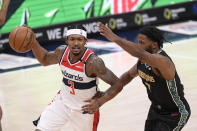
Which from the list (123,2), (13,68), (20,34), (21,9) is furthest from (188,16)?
(20,34)

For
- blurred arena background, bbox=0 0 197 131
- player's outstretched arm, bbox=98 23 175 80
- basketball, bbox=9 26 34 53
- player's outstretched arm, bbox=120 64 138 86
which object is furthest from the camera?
blurred arena background, bbox=0 0 197 131

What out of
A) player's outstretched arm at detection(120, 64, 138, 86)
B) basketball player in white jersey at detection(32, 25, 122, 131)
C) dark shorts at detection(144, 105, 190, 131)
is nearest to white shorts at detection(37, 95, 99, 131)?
basketball player in white jersey at detection(32, 25, 122, 131)

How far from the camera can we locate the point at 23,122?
26.8 ft

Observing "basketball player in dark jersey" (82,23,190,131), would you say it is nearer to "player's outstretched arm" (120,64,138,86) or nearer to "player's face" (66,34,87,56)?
"player's outstretched arm" (120,64,138,86)

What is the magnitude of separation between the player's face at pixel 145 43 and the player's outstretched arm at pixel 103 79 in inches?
22.3

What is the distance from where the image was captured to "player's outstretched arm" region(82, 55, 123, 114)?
562 centimetres

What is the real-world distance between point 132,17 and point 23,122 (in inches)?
294

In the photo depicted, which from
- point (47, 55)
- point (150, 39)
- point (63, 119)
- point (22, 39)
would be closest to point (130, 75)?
point (150, 39)

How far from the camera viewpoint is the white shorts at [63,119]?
6004 mm

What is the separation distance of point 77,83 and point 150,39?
1.10 meters

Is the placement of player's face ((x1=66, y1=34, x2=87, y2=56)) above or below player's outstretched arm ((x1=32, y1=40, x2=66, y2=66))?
above

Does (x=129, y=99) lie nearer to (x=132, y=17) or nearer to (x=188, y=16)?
(x=132, y=17)

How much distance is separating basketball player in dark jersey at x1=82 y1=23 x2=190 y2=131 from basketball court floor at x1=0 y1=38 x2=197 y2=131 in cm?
206

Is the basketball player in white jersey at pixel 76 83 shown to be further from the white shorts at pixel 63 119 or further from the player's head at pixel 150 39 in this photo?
the player's head at pixel 150 39
